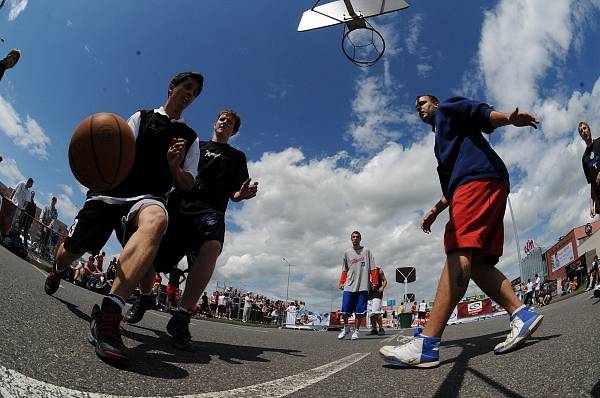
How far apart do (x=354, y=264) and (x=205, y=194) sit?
442cm

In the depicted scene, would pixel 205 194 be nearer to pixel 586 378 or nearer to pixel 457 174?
pixel 457 174

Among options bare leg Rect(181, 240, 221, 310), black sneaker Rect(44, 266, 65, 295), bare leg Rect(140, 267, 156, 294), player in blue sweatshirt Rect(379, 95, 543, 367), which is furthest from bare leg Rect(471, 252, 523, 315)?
black sneaker Rect(44, 266, 65, 295)

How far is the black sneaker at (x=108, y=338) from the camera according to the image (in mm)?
1475

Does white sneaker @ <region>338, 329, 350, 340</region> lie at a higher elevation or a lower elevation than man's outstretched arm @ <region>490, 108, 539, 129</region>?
lower

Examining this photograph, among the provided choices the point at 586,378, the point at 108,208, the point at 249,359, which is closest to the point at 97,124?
the point at 108,208

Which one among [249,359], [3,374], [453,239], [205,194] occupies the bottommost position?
[249,359]

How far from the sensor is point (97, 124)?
7.66 ft

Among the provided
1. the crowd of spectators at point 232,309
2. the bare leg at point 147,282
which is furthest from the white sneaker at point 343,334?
the crowd of spectators at point 232,309

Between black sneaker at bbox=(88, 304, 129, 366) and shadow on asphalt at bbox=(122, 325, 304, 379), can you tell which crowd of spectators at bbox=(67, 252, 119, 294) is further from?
black sneaker at bbox=(88, 304, 129, 366)

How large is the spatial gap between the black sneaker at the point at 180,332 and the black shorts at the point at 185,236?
61 cm

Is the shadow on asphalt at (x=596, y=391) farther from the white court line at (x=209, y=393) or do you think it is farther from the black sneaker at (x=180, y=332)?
the black sneaker at (x=180, y=332)

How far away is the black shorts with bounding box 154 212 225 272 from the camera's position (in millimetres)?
2959

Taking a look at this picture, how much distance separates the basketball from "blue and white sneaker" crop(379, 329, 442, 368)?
6.88 feet

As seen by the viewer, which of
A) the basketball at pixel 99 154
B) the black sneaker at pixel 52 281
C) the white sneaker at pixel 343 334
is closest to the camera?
the basketball at pixel 99 154
